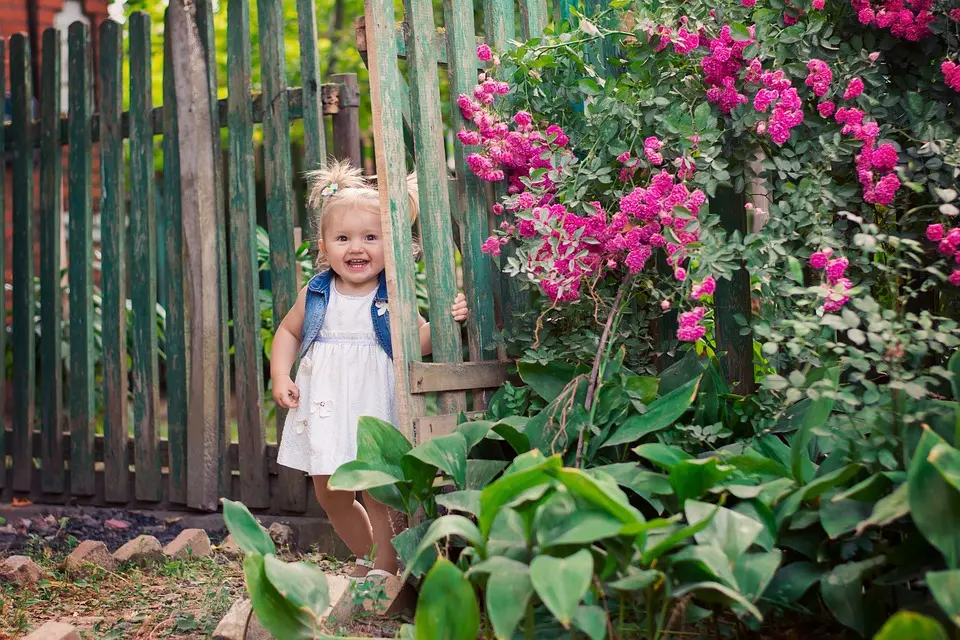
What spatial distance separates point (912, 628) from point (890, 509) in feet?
1.06

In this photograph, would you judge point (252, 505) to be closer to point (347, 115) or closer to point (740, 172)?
point (347, 115)

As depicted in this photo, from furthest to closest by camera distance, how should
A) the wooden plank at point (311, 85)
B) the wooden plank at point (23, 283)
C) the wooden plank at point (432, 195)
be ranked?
the wooden plank at point (23, 283) → the wooden plank at point (311, 85) → the wooden plank at point (432, 195)

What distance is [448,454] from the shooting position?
8.52ft

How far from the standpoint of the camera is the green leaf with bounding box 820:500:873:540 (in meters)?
2.06

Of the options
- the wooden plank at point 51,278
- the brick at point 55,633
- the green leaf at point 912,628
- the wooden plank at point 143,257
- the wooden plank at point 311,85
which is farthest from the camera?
the wooden plank at point 51,278

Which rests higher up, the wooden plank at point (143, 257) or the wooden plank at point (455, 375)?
the wooden plank at point (143, 257)

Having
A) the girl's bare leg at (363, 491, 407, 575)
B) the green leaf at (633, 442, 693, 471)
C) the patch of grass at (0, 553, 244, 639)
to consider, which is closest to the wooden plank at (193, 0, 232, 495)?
the patch of grass at (0, 553, 244, 639)

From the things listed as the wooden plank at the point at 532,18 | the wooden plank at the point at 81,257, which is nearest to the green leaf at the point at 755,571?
the wooden plank at the point at 532,18

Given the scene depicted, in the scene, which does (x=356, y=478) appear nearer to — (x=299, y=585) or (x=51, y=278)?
(x=299, y=585)

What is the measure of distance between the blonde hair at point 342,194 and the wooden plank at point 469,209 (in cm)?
22

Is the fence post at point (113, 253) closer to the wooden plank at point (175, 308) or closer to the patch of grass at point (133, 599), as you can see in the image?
the wooden plank at point (175, 308)

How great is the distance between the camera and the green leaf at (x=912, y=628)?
1684 millimetres

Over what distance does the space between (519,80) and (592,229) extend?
563mm

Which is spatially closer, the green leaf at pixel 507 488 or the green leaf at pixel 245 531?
the green leaf at pixel 507 488
